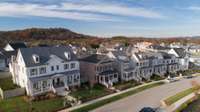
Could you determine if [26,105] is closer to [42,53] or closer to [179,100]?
[42,53]

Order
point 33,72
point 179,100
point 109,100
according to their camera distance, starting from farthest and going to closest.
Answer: point 179,100, point 33,72, point 109,100

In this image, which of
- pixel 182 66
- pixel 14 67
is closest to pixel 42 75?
pixel 14 67

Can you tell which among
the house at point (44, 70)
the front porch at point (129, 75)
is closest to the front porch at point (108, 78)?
the front porch at point (129, 75)

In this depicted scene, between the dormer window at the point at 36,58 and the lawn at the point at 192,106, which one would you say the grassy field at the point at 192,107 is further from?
the dormer window at the point at 36,58

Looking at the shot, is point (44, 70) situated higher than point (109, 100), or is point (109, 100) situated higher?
point (44, 70)

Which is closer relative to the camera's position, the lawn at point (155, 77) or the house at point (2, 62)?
the house at point (2, 62)

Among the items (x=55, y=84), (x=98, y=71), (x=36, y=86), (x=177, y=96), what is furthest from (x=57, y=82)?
(x=177, y=96)

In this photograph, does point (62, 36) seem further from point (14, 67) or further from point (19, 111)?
point (19, 111)
